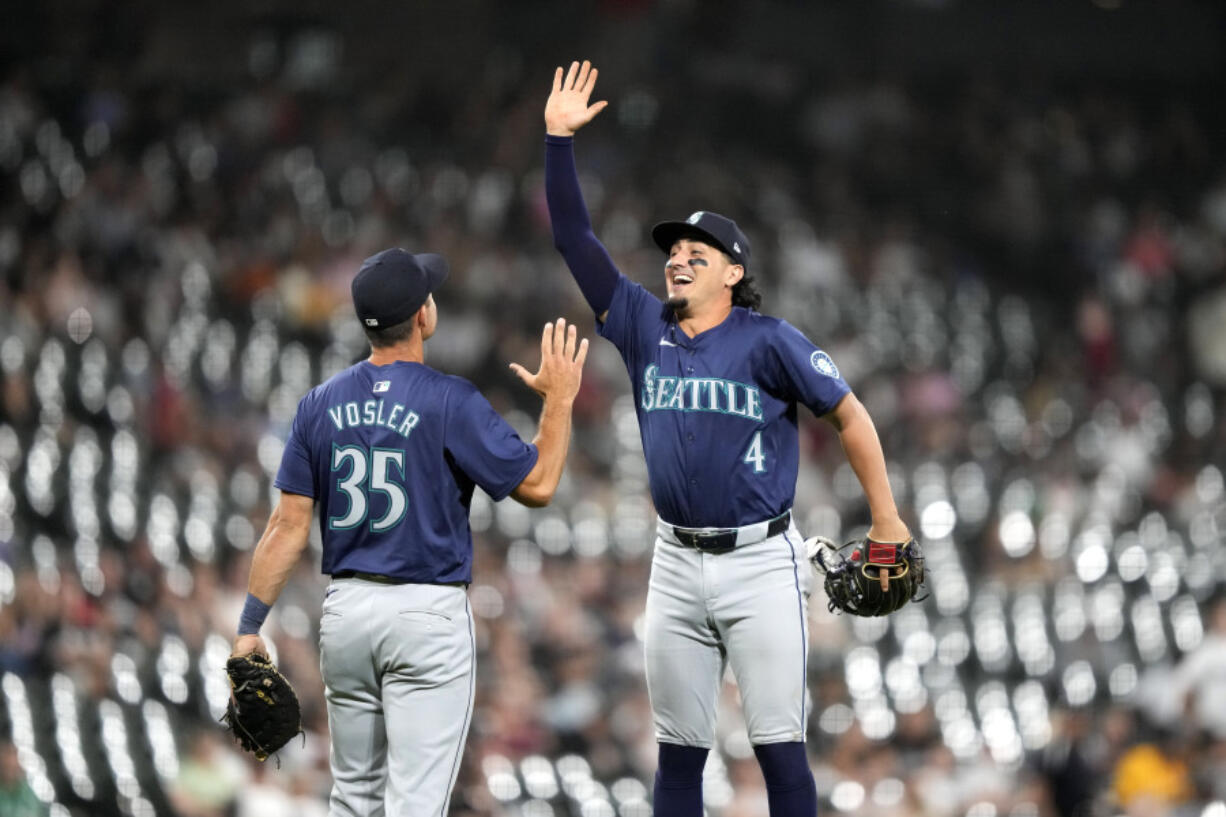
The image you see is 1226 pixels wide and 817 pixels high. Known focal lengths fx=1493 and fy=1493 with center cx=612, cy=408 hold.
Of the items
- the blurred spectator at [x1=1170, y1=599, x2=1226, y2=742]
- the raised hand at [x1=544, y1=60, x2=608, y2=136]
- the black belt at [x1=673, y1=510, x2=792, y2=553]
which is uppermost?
the raised hand at [x1=544, y1=60, x2=608, y2=136]

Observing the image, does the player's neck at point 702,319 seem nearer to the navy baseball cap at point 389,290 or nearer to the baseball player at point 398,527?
the baseball player at point 398,527

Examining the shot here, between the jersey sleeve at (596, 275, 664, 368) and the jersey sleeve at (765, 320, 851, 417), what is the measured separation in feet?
1.22

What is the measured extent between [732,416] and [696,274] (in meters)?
0.40

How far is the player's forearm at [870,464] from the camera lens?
3.70m

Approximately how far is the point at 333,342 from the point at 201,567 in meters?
2.34

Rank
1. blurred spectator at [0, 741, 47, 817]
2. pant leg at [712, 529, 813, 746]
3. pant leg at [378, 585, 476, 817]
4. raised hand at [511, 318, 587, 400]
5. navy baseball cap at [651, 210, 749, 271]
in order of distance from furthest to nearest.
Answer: blurred spectator at [0, 741, 47, 817], navy baseball cap at [651, 210, 749, 271], pant leg at [712, 529, 813, 746], raised hand at [511, 318, 587, 400], pant leg at [378, 585, 476, 817]

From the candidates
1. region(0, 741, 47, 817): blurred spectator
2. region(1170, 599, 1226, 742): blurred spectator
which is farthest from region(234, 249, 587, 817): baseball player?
region(1170, 599, 1226, 742): blurred spectator

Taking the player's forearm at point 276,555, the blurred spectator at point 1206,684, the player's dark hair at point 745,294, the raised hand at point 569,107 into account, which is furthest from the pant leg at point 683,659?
the blurred spectator at point 1206,684

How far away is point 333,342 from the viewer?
32.8 feet

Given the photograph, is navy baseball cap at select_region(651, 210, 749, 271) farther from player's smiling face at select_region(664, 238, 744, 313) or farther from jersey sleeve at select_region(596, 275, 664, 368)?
jersey sleeve at select_region(596, 275, 664, 368)

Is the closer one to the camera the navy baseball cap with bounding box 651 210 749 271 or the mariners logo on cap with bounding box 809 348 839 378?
the mariners logo on cap with bounding box 809 348 839 378

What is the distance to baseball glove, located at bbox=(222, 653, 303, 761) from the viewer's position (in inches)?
143

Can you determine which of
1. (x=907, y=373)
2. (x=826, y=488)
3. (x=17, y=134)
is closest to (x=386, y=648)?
(x=826, y=488)

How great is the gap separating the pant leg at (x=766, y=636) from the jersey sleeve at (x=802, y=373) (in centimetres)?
38
